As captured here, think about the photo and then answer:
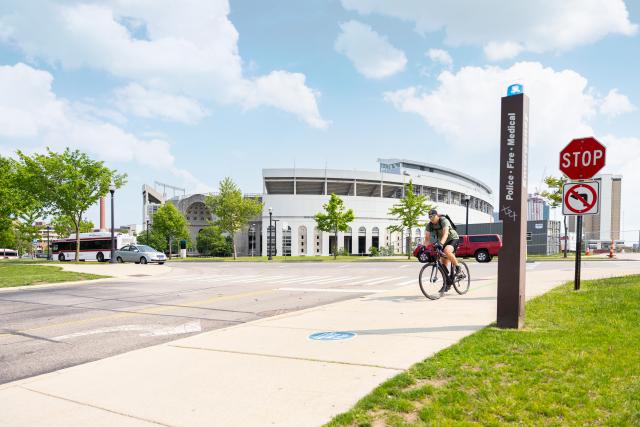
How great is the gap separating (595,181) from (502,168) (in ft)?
15.3

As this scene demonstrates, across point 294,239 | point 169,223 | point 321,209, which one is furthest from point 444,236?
point 294,239

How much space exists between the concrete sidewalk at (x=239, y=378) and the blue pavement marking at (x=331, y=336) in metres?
0.12

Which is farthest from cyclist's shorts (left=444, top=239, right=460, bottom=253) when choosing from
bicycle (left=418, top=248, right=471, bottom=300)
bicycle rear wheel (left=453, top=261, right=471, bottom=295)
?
bicycle rear wheel (left=453, top=261, right=471, bottom=295)

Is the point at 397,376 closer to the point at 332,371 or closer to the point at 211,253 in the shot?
the point at 332,371

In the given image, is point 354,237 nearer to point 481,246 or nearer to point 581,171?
point 481,246

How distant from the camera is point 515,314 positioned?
6.03 meters

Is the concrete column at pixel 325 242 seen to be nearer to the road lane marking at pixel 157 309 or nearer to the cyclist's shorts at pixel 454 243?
the road lane marking at pixel 157 309

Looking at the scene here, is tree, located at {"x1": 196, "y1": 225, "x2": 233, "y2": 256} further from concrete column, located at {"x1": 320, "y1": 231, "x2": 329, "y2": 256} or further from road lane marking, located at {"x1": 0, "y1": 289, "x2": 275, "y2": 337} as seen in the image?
road lane marking, located at {"x1": 0, "y1": 289, "x2": 275, "y2": 337}

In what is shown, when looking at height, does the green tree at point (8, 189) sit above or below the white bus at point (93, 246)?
above

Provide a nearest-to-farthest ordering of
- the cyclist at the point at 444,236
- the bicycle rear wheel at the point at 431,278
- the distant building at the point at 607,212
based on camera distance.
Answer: the cyclist at the point at 444,236 → the bicycle rear wheel at the point at 431,278 → the distant building at the point at 607,212

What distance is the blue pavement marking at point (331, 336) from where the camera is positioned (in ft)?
19.5

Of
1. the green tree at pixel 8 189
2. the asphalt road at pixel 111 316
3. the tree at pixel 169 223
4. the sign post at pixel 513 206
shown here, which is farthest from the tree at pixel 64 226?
the sign post at pixel 513 206

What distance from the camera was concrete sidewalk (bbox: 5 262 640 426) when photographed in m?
3.49

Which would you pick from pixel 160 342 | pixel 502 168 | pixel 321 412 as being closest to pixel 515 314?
pixel 502 168
